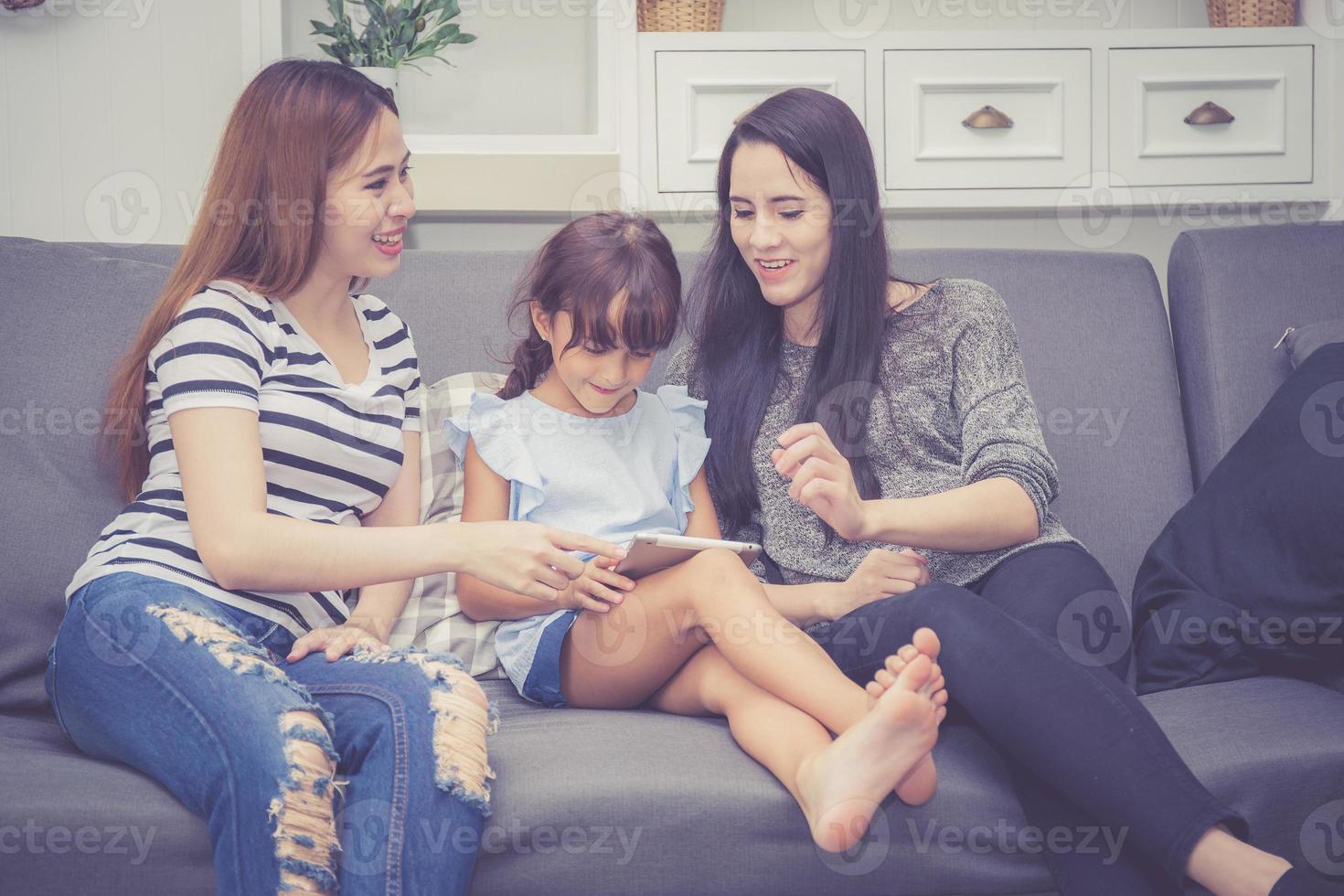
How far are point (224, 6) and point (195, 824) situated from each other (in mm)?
1925

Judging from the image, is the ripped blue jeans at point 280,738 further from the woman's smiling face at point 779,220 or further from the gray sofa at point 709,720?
the woman's smiling face at point 779,220

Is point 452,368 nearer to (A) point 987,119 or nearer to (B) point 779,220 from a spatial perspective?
(B) point 779,220

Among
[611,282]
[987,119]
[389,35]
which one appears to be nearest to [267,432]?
[611,282]

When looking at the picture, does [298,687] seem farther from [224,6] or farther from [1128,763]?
[224,6]

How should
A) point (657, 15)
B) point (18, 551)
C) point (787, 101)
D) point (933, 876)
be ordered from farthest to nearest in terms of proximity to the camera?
point (657, 15) → point (787, 101) → point (18, 551) → point (933, 876)

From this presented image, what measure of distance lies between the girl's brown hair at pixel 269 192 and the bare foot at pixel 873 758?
769mm

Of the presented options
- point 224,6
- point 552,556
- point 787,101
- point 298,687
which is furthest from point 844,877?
point 224,6

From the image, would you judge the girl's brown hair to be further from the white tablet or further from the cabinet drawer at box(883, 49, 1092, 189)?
the cabinet drawer at box(883, 49, 1092, 189)

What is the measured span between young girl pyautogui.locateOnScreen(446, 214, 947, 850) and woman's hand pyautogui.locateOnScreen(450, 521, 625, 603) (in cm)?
6

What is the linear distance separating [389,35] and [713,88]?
62 cm

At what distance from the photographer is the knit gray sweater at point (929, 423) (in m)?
1.48

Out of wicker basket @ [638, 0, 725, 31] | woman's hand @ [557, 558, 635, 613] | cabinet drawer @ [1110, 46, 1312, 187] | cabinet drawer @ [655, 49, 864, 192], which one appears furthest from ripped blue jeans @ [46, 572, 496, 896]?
cabinet drawer @ [1110, 46, 1312, 187]

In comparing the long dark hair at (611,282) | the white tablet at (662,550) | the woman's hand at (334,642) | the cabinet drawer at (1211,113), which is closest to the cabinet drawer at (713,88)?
the cabinet drawer at (1211,113)

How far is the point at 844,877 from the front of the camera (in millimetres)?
1147
